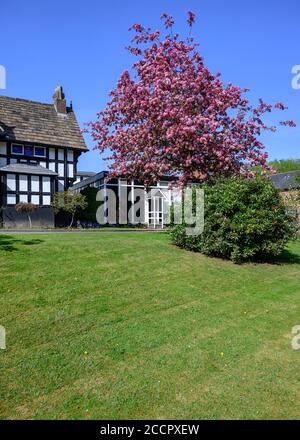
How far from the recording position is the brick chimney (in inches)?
1148

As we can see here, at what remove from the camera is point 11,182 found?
76.5 feet

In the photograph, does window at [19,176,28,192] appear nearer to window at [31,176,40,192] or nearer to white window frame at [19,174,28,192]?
white window frame at [19,174,28,192]

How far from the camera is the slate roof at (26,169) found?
76.2 feet

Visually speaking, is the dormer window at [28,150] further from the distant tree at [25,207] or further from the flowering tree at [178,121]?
the flowering tree at [178,121]

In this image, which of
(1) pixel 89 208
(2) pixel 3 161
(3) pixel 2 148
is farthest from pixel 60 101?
(1) pixel 89 208

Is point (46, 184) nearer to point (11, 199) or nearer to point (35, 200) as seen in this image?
point (35, 200)

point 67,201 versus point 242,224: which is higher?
point 67,201

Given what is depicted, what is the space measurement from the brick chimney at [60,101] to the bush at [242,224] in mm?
21843

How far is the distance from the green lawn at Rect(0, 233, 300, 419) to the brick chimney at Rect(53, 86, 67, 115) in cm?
2281

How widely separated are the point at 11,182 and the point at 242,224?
709 inches

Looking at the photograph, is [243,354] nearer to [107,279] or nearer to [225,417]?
[225,417]

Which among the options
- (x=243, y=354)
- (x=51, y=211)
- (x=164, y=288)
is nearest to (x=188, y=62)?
(x=164, y=288)

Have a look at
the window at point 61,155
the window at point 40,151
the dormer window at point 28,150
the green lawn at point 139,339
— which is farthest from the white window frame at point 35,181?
the green lawn at point 139,339

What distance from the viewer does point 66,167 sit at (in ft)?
87.5
